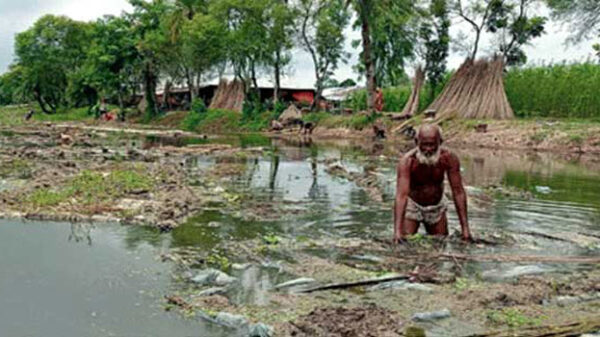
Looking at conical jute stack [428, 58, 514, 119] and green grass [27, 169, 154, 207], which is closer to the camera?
green grass [27, 169, 154, 207]

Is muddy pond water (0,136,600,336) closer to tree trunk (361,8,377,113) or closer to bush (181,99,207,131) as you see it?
tree trunk (361,8,377,113)

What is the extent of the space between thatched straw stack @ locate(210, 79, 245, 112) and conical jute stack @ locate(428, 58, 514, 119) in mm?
21417

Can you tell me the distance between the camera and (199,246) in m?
6.79

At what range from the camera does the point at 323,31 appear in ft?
123

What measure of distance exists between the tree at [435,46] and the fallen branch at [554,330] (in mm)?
31475

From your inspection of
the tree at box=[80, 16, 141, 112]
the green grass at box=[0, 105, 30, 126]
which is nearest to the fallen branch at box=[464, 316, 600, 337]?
the green grass at box=[0, 105, 30, 126]

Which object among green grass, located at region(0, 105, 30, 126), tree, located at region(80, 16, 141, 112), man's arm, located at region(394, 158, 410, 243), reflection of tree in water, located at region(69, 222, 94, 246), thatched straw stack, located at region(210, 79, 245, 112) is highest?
tree, located at region(80, 16, 141, 112)

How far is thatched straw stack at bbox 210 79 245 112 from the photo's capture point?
49.2m

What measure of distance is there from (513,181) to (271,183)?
5.36 m

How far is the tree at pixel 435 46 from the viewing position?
35219mm

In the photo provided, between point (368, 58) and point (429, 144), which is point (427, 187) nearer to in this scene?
point (429, 144)

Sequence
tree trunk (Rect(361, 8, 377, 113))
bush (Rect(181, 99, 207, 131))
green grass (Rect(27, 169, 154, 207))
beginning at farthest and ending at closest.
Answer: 1. bush (Rect(181, 99, 207, 131))
2. tree trunk (Rect(361, 8, 377, 113))
3. green grass (Rect(27, 169, 154, 207))

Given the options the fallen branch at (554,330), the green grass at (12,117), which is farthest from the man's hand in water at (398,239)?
the green grass at (12,117)

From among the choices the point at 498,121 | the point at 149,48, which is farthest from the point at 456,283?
the point at 149,48
